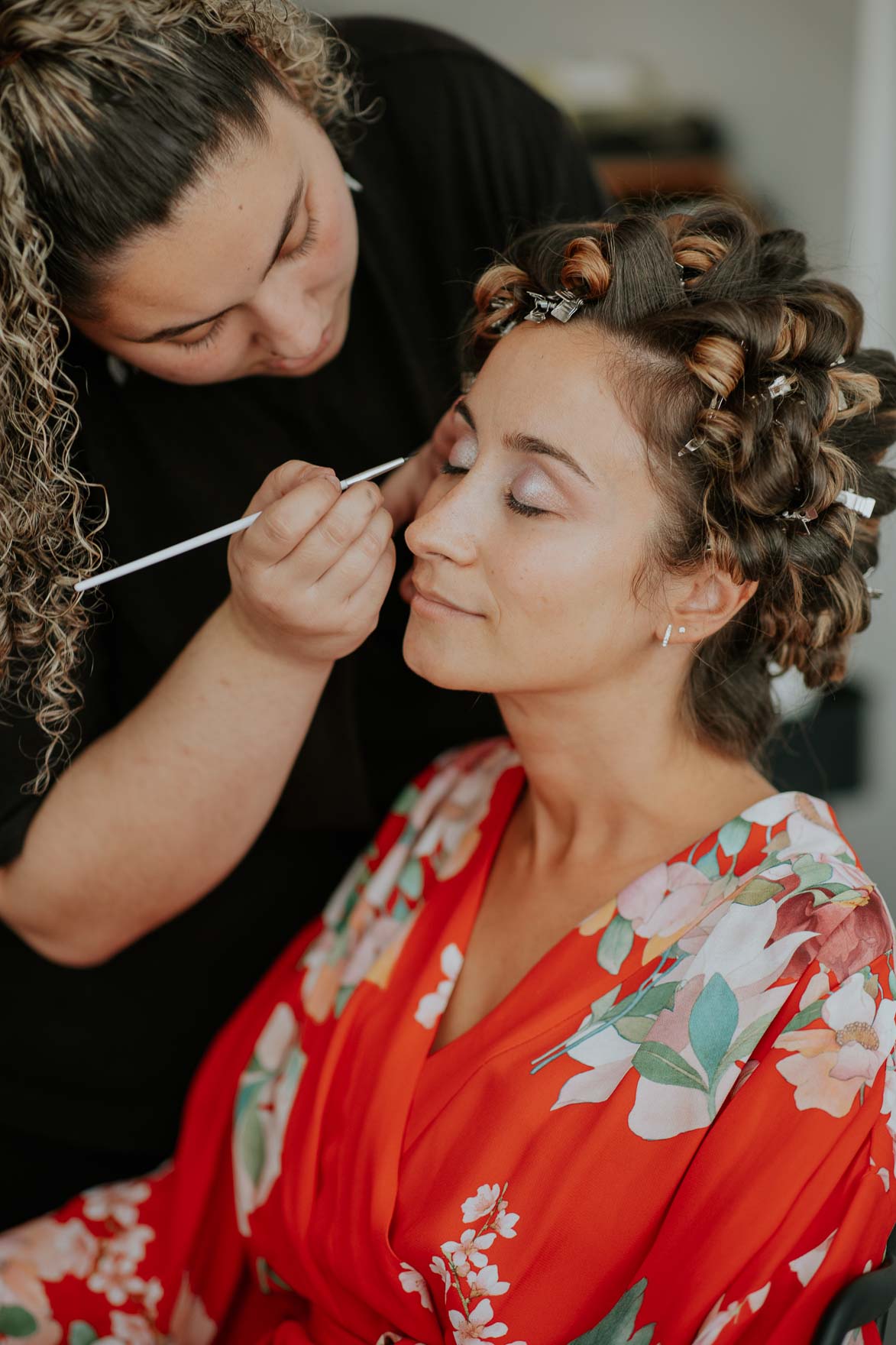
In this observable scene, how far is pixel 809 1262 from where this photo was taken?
3.50ft

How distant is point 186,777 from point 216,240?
2.12ft

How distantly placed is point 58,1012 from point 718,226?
4.66 feet

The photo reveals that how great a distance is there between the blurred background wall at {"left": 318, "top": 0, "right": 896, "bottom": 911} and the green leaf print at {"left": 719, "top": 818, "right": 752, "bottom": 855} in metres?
0.98

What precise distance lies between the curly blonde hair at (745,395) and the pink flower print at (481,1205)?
2.21 ft

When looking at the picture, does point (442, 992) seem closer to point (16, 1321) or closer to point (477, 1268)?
point (477, 1268)

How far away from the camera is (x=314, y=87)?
4.76 feet

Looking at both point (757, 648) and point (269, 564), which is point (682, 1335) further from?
point (269, 564)

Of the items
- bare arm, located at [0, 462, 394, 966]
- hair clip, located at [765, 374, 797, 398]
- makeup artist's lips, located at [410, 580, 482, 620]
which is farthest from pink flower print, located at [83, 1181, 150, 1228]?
hair clip, located at [765, 374, 797, 398]

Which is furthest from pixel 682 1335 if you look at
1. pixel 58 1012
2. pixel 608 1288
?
pixel 58 1012

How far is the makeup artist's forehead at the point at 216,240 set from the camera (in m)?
1.21

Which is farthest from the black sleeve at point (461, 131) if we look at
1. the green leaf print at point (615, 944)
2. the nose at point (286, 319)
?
the green leaf print at point (615, 944)

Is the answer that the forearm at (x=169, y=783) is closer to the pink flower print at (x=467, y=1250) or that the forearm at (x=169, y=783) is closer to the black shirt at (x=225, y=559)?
the black shirt at (x=225, y=559)

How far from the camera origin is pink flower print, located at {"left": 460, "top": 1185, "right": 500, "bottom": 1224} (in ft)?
3.99

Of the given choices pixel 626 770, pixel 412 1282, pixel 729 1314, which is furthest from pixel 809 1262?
pixel 626 770
